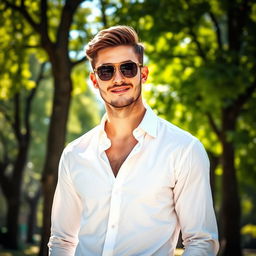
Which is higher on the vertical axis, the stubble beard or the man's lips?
the man's lips

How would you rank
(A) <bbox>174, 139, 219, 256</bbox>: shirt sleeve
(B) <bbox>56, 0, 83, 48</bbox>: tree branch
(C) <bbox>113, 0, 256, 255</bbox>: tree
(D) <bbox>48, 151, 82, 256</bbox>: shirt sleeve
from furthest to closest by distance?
(C) <bbox>113, 0, 256, 255</bbox>: tree, (B) <bbox>56, 0, 83, 48</bbox>: tree branch, (D) <bbox>48, 151, 82, 256</bbox>: shirt sleeve, (A) <bbox>174, 139, 219, 256</bbox>: shirt sleeve

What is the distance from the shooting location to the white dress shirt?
10.2 ft

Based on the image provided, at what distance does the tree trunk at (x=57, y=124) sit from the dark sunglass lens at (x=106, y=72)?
310 inches

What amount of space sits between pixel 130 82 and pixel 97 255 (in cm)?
116

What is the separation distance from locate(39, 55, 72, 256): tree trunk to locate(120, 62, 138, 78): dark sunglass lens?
7.93 m

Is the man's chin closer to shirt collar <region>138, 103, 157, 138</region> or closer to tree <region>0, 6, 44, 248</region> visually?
shirt collar <region>138, 103, 157, 138</region>

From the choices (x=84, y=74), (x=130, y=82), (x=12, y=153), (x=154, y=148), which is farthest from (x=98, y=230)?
(x=12, y=153)

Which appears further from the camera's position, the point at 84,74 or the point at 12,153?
the point at 12,153

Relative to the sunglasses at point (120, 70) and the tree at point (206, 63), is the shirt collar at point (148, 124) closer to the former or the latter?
the sunglasses at point (120, 70)

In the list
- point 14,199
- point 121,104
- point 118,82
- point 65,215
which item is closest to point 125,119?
point 121,104

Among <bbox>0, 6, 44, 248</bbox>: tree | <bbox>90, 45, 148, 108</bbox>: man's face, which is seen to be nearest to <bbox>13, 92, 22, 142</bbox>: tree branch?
<bbox>0, 6, 44, 248</bbox>: tree

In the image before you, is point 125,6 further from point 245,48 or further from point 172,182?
point 172,182

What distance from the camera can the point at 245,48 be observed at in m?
14.1

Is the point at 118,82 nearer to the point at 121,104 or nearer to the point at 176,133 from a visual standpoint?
the point at 121,104
